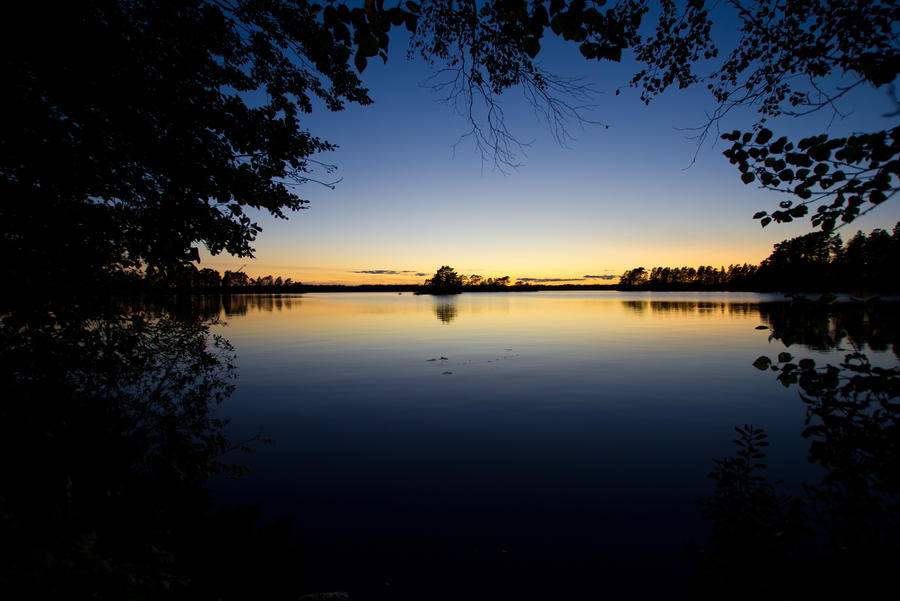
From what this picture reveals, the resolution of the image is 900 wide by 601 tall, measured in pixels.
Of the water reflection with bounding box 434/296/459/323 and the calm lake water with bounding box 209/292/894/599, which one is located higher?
the water reflection with bounding box 434/296/459/323

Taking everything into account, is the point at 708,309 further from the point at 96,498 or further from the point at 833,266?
the point at 96,498

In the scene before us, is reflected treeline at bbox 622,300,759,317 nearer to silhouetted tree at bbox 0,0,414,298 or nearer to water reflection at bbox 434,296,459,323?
water reflection at bbox 434,296,459,323

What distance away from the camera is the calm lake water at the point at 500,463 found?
6707mm

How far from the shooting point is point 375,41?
10.9 feet

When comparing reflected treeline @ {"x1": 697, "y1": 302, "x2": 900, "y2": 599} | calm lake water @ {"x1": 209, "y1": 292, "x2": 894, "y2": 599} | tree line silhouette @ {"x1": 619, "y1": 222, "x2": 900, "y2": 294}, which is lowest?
calm lake water @ {"x1": 209, "y1": 292, "x2": 894, "y2": 599}

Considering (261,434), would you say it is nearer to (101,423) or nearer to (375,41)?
(101,423)

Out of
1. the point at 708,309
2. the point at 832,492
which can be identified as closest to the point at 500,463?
the point at 832,492

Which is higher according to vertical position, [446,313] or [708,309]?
[708,309]

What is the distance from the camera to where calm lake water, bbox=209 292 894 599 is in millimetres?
6707

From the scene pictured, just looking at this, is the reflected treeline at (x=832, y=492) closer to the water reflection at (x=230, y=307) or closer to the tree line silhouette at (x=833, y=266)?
the tree line silhouette at (x=833, y=266)

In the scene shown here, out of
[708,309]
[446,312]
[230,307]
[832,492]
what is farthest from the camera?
[230,307]

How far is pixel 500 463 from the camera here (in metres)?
10.1

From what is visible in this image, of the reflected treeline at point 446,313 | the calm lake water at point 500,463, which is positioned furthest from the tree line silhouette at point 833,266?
the reflected treeline at point 446,313

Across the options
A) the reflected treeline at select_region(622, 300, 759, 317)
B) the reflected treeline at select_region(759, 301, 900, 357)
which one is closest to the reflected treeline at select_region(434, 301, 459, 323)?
the reflected treeline at select_region(622, 300, 759, 317)
